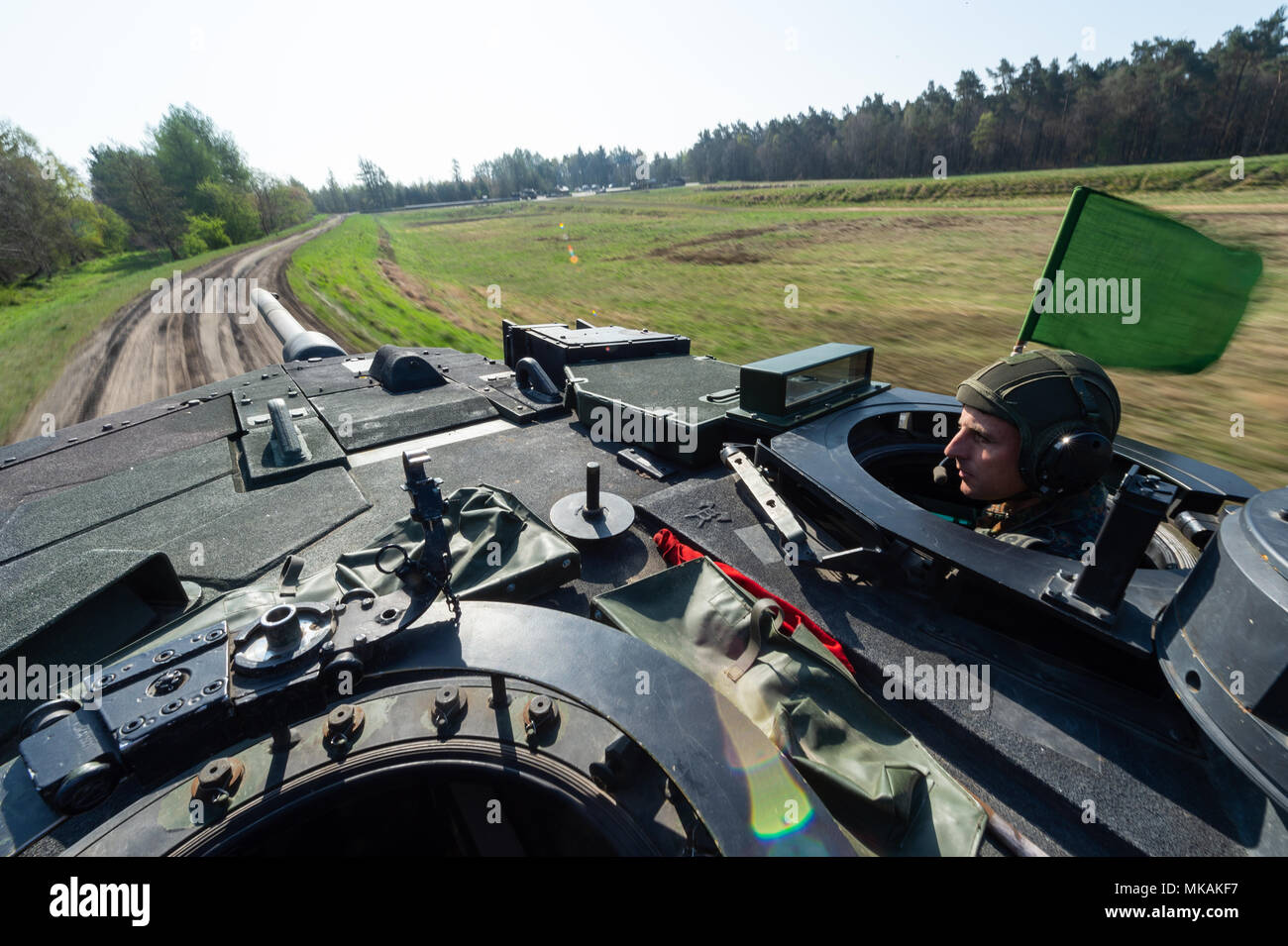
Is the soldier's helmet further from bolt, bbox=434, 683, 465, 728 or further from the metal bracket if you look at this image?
bolt, bbox=434, 683, 465, 728

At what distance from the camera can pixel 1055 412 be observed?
2791mm

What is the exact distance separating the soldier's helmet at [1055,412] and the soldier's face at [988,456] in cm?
8

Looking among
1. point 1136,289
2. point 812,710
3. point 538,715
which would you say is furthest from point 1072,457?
point 538,715

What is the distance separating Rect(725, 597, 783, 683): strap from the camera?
8.51ft

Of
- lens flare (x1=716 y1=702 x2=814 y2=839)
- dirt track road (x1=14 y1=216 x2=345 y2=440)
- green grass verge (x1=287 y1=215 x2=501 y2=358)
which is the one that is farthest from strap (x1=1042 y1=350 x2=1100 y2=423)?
dirt track road (x1=14 y1=216 x2=345 y2=440)

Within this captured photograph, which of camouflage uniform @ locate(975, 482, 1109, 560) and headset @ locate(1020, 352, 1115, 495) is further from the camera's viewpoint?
camouflage uniform @ locate(975, 482, 1109, 560)

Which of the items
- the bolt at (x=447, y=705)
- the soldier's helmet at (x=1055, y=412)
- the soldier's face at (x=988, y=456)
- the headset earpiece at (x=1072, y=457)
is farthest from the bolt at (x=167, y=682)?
the headset earpiece at (x=1072, y=457)

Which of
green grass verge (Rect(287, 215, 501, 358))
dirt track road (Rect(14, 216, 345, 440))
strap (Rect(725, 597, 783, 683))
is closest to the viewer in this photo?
strap (Rect(725, 597, 783, 683))

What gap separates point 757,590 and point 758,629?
1.55ft

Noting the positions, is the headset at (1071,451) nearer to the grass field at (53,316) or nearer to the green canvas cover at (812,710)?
the green canvas cover at (812,710)

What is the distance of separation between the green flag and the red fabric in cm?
253

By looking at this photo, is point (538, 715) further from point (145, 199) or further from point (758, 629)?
point (145, 199)

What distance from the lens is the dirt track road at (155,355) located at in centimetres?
1864

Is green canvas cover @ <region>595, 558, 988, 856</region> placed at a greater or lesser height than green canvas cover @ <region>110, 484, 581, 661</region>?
lesser
